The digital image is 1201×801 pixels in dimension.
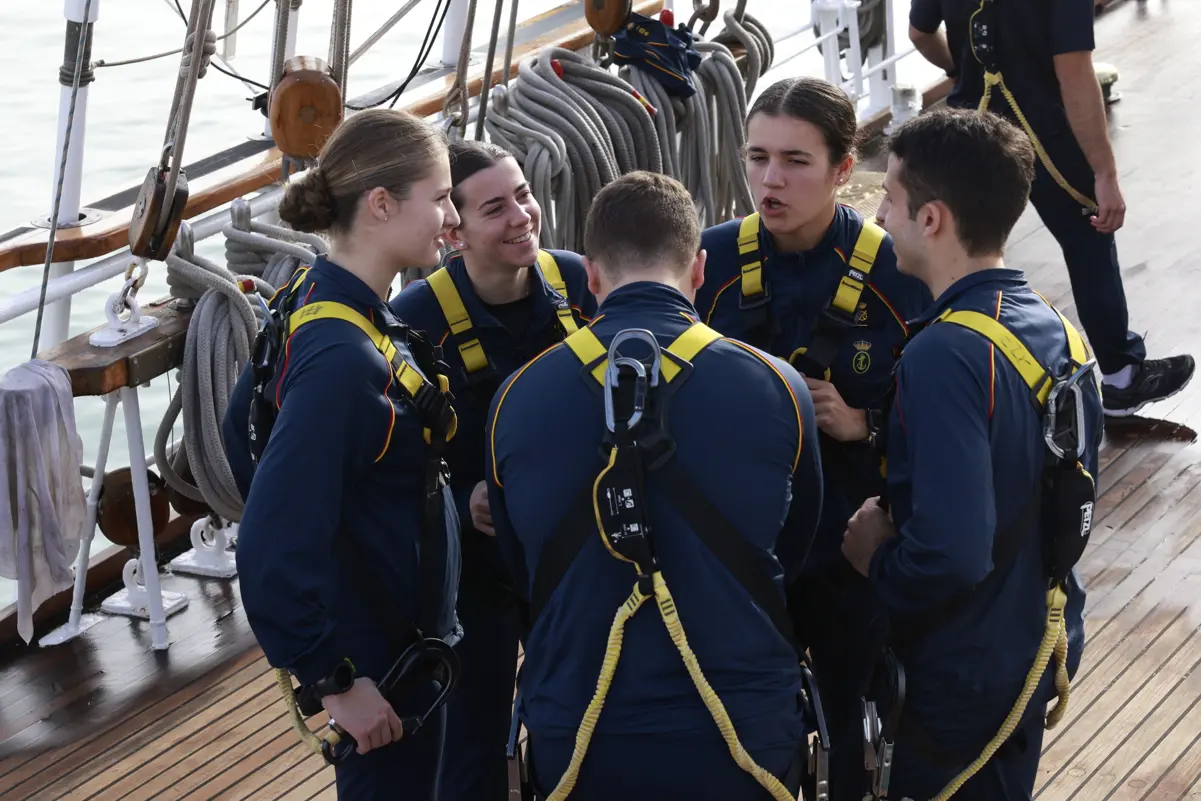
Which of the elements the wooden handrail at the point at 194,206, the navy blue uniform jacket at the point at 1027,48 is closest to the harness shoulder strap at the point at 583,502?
the wooden handrail at the point at 194,206

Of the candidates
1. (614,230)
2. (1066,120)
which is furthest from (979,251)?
(1066,120)

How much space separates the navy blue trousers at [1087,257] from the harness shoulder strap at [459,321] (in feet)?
8.19

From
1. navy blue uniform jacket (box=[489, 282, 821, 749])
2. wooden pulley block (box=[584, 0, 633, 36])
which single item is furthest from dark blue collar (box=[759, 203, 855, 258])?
wooden pulley block (box=[584, 0, 633, 36])

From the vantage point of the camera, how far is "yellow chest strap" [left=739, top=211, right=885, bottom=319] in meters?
2.38

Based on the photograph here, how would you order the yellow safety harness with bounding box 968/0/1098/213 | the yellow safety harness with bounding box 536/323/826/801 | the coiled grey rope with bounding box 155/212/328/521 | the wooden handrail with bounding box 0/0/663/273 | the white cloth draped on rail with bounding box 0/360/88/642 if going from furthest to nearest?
the yellow safety harness with bounding box 968/0/1098/213
the wooden handrail with bounding box 0/0/663/273
the coiled grey rope with bounding box 155/212/328/521
the white cloth draped on rail with bounding box 0/360/88/642
the yellow safety harness with bounding box 536/323/826/801

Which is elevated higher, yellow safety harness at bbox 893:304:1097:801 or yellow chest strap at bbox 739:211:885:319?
yellow chest strap at bbox 739:211:885:319

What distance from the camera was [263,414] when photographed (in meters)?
2.17

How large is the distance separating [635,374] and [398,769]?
769 millimetres

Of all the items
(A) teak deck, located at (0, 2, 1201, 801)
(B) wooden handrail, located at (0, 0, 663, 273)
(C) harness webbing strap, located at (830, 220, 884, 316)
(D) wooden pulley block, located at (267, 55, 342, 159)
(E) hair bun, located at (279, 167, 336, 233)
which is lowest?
(A) teak deck, located at (0, 2, 1201, 801)

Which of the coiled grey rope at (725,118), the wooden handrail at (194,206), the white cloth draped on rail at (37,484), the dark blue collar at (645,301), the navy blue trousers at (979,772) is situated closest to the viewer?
the dark blue collar at (645,301)

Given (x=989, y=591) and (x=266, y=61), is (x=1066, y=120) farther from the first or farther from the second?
(x=266, y=61)

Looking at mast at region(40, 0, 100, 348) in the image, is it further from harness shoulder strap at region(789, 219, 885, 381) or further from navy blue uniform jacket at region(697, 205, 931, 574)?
harness shoulder strap at region(789, 219, 885, 381)

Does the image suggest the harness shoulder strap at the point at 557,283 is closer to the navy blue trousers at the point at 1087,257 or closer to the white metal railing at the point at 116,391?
the white metal railing at the point at 116,391

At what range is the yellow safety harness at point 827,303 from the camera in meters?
2.38
